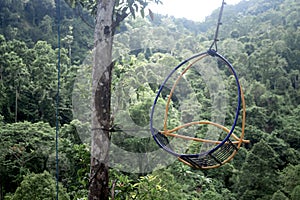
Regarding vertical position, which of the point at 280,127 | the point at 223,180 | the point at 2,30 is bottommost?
the point at 223,180

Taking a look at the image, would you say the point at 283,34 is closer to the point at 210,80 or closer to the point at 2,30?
the point at 210,80

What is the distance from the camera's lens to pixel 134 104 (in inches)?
221

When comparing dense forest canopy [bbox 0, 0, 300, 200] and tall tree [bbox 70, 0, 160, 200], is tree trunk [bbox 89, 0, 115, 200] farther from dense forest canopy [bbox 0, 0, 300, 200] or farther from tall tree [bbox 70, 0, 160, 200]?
dense forest canopy [bbox 0, 0, 300, 200]

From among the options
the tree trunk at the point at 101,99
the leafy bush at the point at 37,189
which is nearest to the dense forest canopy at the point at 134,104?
the leafy bush at the point at 37,189

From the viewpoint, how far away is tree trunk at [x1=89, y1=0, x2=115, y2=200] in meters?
1.47

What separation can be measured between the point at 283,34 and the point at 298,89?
2659 millimetres

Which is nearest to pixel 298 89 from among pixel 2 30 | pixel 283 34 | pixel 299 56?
pixel 299 56

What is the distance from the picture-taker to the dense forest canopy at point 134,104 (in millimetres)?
4523

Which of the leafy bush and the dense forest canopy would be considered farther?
the dense forest canopy

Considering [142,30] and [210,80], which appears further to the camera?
[142,30]

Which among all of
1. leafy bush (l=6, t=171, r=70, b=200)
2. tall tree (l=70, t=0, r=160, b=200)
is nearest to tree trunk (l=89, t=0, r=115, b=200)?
tall tree (l=70, t=0, r=160, b=200)

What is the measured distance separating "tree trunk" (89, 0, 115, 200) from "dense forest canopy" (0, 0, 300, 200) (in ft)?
0.88

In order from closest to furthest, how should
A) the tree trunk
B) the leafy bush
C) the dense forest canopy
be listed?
the tree trunk → the leafy bush → the dense forest canopy

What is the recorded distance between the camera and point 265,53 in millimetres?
12906
